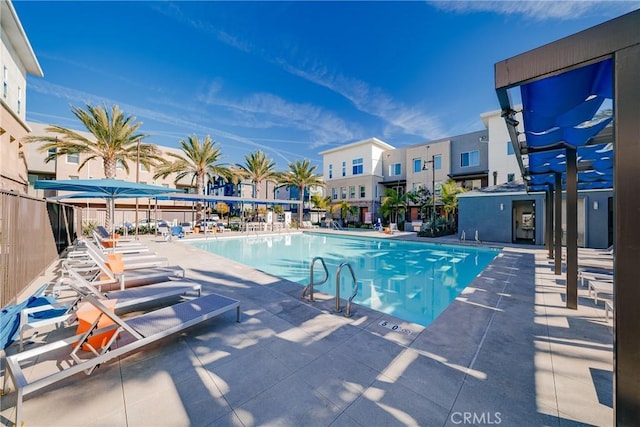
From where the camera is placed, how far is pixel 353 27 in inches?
597

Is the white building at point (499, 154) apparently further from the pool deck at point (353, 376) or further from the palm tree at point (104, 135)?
the palm tree at point (104, 135)

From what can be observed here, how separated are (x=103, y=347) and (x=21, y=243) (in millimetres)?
4552

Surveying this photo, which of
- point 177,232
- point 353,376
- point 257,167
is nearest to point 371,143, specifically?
point 257,167

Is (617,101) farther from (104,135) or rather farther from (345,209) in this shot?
(345,209)

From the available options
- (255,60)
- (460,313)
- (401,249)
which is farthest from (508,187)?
(255,60)

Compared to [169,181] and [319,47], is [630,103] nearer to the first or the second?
[319,47]

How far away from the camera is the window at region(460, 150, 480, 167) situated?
2381 centimetres

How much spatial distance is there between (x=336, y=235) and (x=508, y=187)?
40.0 ft

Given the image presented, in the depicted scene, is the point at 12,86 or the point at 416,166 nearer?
the point at 12,86

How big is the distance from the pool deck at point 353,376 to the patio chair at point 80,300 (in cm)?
50

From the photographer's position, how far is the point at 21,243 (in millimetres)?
5246

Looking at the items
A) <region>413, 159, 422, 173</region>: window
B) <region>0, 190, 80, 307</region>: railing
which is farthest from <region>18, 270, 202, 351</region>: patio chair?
<region>413, 159, 422, 173</region>: window

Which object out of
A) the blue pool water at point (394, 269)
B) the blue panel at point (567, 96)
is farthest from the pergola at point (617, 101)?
the blue pool water at point (394, 269)

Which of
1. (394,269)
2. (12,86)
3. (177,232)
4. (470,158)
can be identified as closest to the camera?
(394,269)
